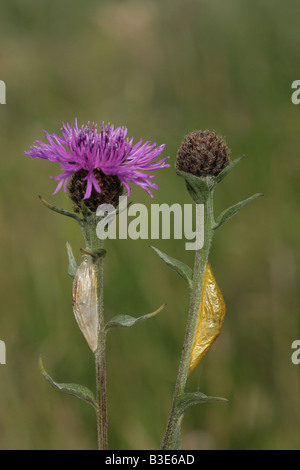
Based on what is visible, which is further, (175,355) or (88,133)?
(175,355)

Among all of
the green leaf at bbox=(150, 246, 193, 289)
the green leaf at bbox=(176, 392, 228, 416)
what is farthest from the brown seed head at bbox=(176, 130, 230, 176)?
the green leaf at bbox=(176, 392, 228, 416)

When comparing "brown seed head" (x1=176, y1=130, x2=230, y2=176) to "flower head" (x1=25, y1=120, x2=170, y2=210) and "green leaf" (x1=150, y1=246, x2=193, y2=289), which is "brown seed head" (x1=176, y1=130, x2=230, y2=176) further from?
"green leaf" (x1=150, y1=246, x2=193, y2=289)

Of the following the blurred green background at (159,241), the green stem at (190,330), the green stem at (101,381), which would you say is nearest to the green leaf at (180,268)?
the green stem at (190,330)

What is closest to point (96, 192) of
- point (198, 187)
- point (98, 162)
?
point (98, 162)

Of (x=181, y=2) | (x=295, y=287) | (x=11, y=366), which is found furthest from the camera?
(x=181, y=2)

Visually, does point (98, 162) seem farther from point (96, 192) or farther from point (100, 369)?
point (100, 369)

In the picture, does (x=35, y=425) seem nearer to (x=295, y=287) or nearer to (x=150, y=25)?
(x=295, y=287)

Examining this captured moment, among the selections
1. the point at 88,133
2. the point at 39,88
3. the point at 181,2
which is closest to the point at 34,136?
the point at 39,88

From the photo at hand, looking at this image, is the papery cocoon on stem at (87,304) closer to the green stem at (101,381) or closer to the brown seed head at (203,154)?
the green stem at (101,381)
